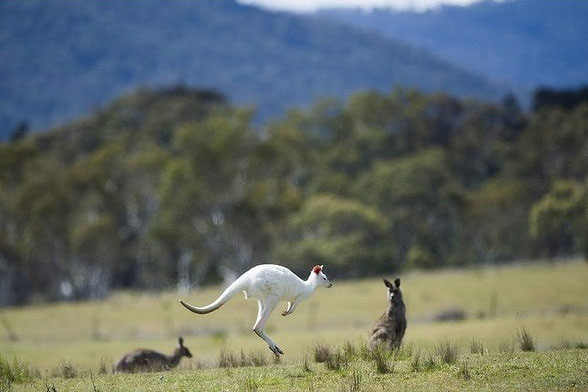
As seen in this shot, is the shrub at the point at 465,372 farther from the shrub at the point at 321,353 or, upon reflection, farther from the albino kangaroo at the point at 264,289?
the albino kangaroo at the point at 264,289

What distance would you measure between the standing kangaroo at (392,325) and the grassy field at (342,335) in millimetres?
444

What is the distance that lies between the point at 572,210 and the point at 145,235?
3051 centimetres

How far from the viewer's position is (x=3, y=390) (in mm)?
11859

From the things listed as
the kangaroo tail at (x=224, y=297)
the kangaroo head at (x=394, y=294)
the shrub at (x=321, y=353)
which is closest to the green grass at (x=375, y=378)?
the shrub at (x=321, y=353)

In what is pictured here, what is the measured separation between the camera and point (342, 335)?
30.6 m

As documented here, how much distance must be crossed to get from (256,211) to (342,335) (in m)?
34.6

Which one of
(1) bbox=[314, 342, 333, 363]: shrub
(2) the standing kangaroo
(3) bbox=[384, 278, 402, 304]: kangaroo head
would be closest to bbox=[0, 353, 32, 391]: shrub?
(1) bbox=[314, 342, 333, 363]: shrub

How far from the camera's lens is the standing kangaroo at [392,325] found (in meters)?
14.1

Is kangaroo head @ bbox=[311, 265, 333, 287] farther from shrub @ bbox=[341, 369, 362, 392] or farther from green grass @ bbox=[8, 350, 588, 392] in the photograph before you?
→ shrub @ bbox=[341, 369, 362, 392]

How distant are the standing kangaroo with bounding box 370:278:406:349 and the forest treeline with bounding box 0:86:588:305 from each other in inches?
1771

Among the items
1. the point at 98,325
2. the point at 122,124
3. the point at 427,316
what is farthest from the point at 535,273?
the point at 122,124

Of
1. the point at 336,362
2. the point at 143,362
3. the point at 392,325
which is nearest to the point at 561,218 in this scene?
the point at 392,325

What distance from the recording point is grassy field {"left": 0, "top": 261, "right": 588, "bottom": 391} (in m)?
11.8

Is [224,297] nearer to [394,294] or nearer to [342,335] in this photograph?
[394,294]
